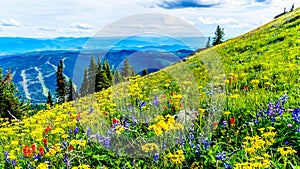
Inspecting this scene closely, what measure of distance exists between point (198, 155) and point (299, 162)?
1.44m

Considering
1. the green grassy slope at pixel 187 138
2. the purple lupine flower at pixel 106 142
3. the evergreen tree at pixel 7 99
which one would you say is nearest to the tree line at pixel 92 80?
the evergreen tree at pixel 7 99

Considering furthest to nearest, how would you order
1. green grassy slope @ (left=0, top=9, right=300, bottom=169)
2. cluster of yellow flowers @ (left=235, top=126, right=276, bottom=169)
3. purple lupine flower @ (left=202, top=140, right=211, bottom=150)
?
purple lupine flower @ (left=202, top=140, right=211, bottom=150)
green grassy slope @ (left=0, top=9, right=300, bottom=169)
cluster of yellow flowers @ (left=235, top=126, right=276, bottom=169)

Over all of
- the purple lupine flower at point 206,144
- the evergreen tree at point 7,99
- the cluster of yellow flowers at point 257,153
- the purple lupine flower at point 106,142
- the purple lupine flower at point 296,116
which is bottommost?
the evergreen tree at point 7,99

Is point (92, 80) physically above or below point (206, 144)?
below

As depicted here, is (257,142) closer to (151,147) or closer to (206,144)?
(206,144)

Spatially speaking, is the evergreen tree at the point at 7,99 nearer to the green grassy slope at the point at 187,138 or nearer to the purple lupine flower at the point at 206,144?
the green grassy slope at the point at 187,138

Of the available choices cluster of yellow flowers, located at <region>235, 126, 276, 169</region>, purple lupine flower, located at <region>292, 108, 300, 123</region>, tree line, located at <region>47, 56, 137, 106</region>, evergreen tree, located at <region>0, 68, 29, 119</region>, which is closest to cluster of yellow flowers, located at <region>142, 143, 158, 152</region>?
cluster of yellow flowers, located at <region>235, 126, 276, 169</region>

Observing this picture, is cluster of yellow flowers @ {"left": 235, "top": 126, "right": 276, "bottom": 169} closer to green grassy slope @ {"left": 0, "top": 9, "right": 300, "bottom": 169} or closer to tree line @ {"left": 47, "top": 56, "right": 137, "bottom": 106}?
green grassy slope @ {"left": 0, "top": 9, "right": 300, "bottom": 169}

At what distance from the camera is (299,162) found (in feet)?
12.5

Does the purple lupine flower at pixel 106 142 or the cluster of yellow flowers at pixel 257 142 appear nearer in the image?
the cluster of yellow flowers at pixel 257 142

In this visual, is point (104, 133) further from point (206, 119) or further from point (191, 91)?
point (191, 91)

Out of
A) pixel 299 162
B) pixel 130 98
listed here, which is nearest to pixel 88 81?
pixel 130 98

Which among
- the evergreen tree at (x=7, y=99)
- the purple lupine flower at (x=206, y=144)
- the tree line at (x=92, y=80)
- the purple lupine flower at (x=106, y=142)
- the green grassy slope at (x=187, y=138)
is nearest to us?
the green grassy slope at (x=187, y=138)

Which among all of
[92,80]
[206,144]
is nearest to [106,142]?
[206,144]
